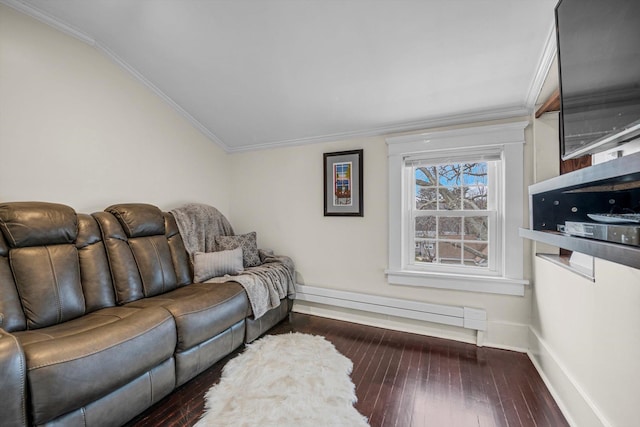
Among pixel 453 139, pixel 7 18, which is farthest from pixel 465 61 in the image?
pixel 7 18

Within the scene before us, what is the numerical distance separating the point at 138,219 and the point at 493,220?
3187 mm

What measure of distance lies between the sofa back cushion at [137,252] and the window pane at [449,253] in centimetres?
251

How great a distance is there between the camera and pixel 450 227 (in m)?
2.66

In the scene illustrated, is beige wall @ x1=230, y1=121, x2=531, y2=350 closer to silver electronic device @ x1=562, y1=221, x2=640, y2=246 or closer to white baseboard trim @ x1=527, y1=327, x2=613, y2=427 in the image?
white baseboard trim @ x1=527, y1=327, x2=613, y2=427

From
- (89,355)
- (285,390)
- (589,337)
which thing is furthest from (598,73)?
(89,355)

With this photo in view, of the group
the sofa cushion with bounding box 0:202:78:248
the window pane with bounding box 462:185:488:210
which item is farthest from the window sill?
the sofa cushion with bounding box 0:202:78:248

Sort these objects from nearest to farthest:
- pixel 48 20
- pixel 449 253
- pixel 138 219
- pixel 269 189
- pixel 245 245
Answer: pixel 48 20, pixel 138 219, pixel 449 253, pixel 245 245, pixel 269 189

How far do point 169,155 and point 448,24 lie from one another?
112 inches

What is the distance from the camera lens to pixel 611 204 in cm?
111

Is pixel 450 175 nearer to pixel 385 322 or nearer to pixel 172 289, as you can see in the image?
pixel 385 322

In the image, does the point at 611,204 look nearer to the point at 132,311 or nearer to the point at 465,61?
the point at 465,61

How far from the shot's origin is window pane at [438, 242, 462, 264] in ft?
8.63

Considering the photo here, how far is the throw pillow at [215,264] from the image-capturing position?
8.59 feet

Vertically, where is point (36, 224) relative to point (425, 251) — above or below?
above
